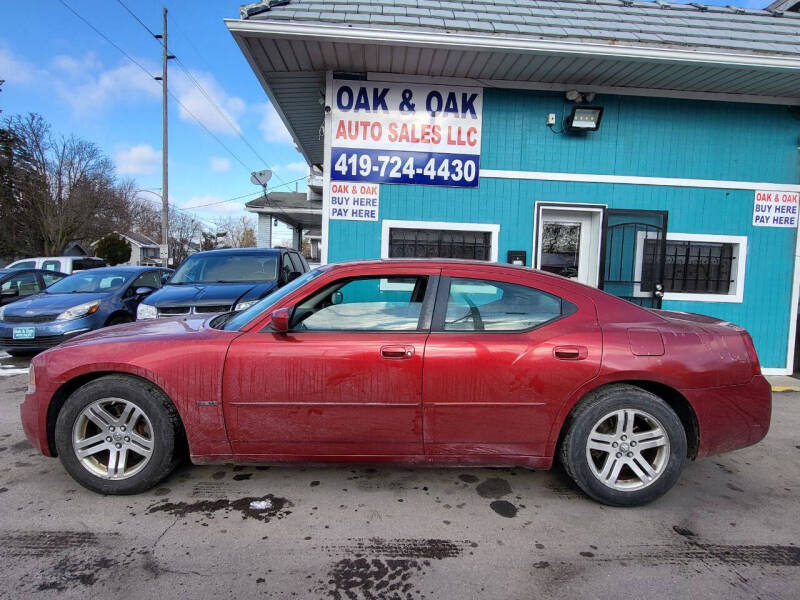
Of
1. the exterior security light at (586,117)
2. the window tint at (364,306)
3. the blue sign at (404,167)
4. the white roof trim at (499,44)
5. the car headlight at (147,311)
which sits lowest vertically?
the car headlight at (147,311)

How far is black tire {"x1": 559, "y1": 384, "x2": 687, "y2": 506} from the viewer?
2.74 meters

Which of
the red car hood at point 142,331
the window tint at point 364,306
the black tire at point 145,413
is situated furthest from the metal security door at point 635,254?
the black tire at point 145,413

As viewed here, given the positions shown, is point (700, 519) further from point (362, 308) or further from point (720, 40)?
point (720, 40)

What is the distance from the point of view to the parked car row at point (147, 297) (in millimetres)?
5621

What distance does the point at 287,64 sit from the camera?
19.0 feet

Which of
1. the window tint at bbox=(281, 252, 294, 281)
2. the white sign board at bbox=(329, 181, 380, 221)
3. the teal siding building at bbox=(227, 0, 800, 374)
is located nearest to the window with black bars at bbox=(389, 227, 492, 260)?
the teal siding building at bbox=(227, 0, 800, 374)

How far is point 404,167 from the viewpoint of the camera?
621 centimetres

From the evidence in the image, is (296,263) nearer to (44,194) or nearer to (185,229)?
(44,194)

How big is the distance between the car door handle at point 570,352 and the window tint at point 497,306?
0.21 meters

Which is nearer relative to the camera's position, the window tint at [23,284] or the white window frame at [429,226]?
the white window frame at [429,226]

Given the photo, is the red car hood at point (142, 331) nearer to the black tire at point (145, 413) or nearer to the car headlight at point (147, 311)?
the black tire at point (145, 413)

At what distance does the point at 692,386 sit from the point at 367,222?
459 centimetres

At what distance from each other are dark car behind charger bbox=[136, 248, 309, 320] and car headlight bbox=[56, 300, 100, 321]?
131 cm

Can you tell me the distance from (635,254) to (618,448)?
4.65m
